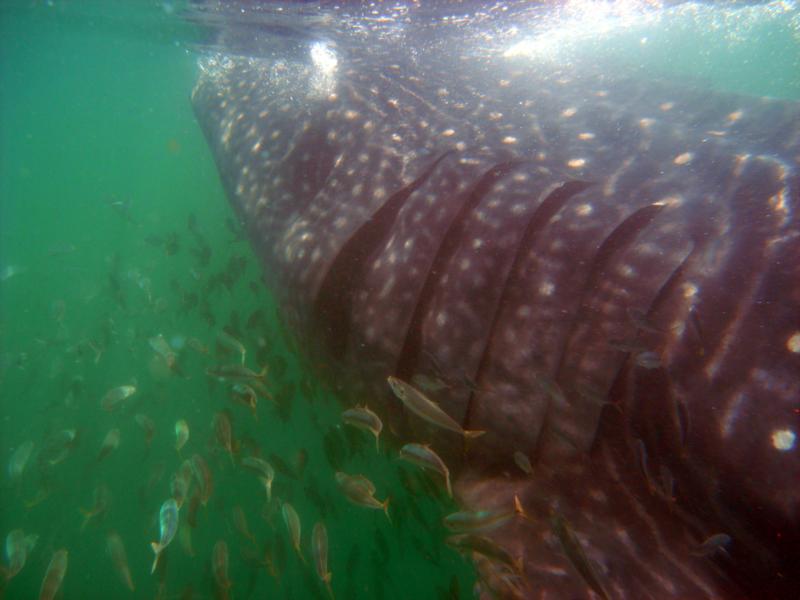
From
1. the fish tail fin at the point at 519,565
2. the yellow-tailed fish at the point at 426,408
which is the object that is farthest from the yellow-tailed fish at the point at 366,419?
the fish tail fin at the point at 519,565

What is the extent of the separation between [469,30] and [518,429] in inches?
454

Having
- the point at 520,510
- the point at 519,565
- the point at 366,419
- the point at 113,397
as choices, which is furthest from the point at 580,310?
the point at 113,397

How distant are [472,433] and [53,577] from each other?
4.91 m

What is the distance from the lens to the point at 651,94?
18.4 ft

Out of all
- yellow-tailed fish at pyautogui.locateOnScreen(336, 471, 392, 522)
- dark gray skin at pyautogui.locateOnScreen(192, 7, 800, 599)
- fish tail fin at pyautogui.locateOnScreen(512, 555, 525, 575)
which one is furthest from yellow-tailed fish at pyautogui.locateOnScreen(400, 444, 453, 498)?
yellow-tailed fish at pyautogui.locateOnScreen(336, 471, 392, 522)

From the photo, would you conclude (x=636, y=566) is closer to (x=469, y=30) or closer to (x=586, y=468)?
(x=586, y=468)

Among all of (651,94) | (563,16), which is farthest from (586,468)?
(563,16)

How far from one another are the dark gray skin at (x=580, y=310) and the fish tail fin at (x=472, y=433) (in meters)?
0.05

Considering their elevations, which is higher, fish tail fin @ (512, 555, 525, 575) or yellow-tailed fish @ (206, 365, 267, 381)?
fish tail fin @ (512, 555, 525, 575)

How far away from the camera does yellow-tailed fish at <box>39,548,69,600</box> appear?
449 centimetres

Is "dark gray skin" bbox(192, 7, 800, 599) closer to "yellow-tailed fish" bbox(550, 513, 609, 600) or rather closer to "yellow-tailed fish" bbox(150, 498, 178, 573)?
"yellow-tailed fish" bbox(550, 513, 609, 600)

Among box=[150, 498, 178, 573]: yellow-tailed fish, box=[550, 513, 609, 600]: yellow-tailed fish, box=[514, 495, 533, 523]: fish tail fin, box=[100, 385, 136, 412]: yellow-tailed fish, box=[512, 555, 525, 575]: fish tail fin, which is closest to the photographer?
box=[550, 513, 609, 600]: yellow-tailed fish

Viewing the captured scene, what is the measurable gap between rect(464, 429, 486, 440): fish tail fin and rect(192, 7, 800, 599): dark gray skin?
5 centimetres

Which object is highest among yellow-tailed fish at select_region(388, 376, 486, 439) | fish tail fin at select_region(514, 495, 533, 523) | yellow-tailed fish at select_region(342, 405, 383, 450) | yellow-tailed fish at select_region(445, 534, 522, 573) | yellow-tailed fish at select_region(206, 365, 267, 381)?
yellow-tailed fish at select_region(388, 376, 486, 439)
